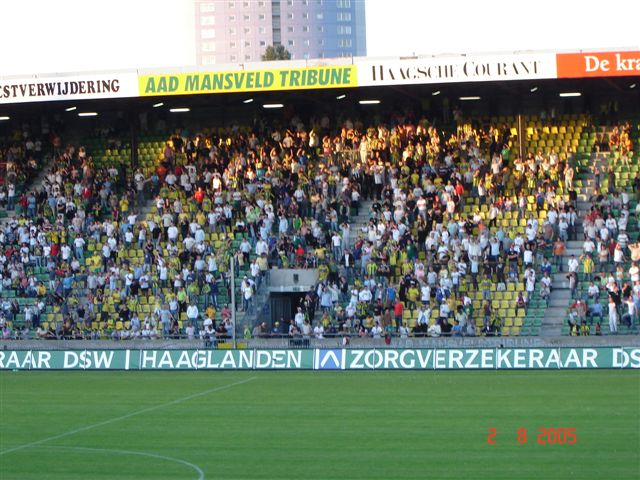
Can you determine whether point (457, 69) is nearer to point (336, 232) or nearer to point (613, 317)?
point (336, 232)

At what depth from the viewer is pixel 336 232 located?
3991 cm

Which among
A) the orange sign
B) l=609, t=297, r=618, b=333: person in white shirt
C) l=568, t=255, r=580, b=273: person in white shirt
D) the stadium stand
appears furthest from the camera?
the orange sign

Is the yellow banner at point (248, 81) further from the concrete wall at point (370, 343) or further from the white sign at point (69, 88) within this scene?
the concrete wall at point (370, 343)

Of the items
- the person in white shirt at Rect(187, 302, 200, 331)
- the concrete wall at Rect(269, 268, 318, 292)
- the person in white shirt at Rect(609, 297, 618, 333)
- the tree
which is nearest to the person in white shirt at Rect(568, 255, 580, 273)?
the person in white shirt at Rect(609, 297, 618, 333)
